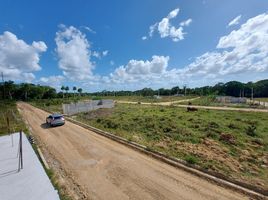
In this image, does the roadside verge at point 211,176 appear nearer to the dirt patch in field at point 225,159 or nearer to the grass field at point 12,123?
the dirt patch in field at point 225,159

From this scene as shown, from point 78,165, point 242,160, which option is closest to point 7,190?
point 78,165

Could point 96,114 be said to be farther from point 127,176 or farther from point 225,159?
point 225,159

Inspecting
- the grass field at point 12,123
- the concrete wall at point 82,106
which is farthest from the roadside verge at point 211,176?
the concrete wall at point 82,106

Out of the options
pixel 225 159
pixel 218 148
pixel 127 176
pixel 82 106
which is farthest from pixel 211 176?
pixel 82 106

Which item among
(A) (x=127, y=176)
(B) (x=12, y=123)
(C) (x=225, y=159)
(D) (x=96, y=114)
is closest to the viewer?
(A) (x=127, y=176)

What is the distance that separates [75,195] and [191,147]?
6.57 meters

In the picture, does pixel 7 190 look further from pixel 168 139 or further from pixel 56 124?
pixel 56 124

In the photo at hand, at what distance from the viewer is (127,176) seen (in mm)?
6332

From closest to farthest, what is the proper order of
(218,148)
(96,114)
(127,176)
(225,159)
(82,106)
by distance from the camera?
(127,176)
(225,159)
(218,148)
(96,114)
(82,106)

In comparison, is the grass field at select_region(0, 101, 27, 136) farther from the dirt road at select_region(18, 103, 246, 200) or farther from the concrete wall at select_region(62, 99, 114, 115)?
the dirt road at select_region(18, 103, 246, 200)

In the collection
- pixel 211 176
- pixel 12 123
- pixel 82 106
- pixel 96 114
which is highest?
pixel 82 106

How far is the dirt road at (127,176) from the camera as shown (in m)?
5.21

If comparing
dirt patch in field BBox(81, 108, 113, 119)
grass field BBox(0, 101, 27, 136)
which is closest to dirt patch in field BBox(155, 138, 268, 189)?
grass field BBox(0, 101, 27, 136)

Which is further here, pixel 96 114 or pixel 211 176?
pixel 96 114
